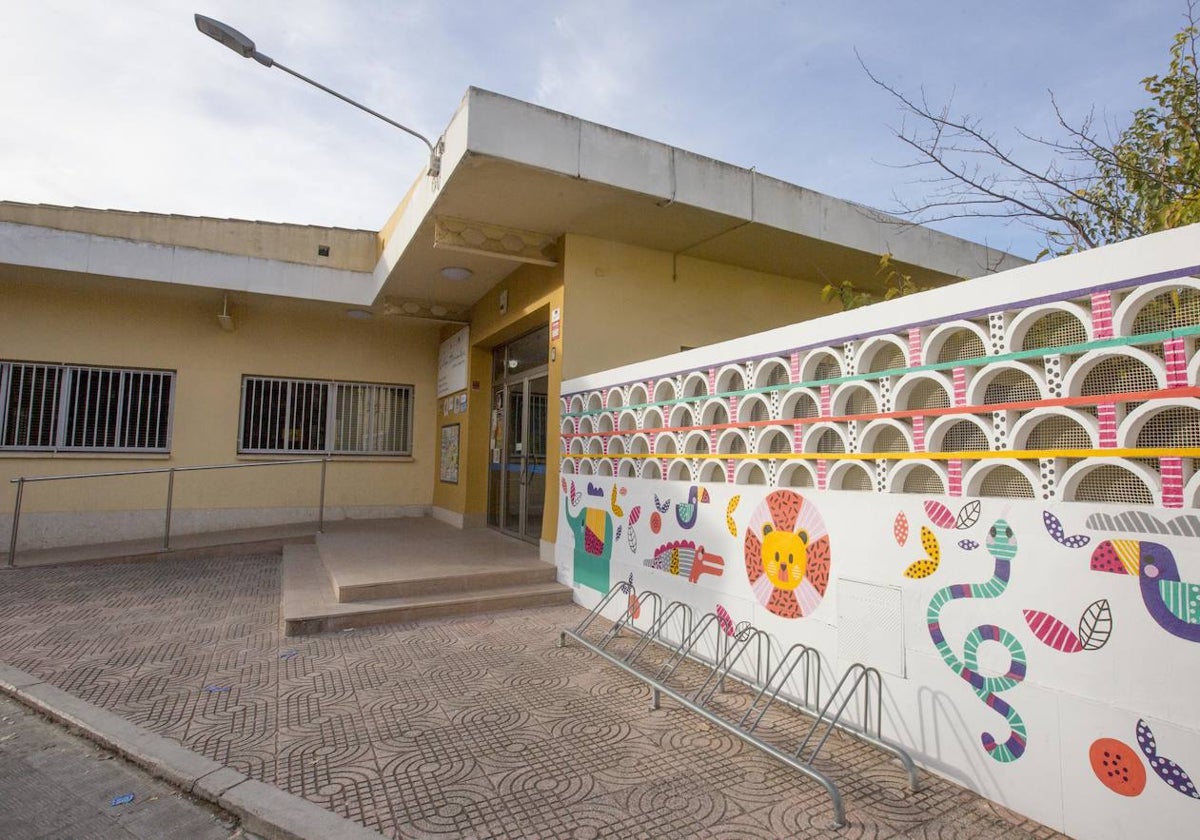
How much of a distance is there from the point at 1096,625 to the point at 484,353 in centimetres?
855

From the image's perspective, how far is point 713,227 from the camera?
6.89 m

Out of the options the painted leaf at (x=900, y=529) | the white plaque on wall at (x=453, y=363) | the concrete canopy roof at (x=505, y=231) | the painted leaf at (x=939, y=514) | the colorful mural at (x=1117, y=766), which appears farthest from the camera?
the white plaque on wall at (x=453, y=363)

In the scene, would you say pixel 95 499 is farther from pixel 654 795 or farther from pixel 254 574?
pixel 654 795

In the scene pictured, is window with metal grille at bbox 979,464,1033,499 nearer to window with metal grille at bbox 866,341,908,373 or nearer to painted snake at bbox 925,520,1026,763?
painted snake at bbox 925,520,1026,763

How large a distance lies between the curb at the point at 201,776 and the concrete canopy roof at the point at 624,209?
4576 millimetres

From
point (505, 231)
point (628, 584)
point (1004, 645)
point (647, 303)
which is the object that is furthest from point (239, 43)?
point (1004, 645)

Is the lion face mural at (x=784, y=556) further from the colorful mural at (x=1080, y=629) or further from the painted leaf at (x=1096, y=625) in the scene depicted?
the painted leaf at (x=1096, y=625)

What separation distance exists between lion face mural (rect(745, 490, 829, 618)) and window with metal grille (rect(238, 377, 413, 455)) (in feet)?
27.7

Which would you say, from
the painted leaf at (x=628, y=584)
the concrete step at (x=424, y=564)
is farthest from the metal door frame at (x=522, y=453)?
the painted leaf at (x=628, y=584)

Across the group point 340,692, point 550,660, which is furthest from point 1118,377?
point 340,692

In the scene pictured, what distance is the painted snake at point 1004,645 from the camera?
107 inches

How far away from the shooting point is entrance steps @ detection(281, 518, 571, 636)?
5.52 m

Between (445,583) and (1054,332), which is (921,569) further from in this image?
(445,583)

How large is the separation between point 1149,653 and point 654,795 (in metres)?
2.04
